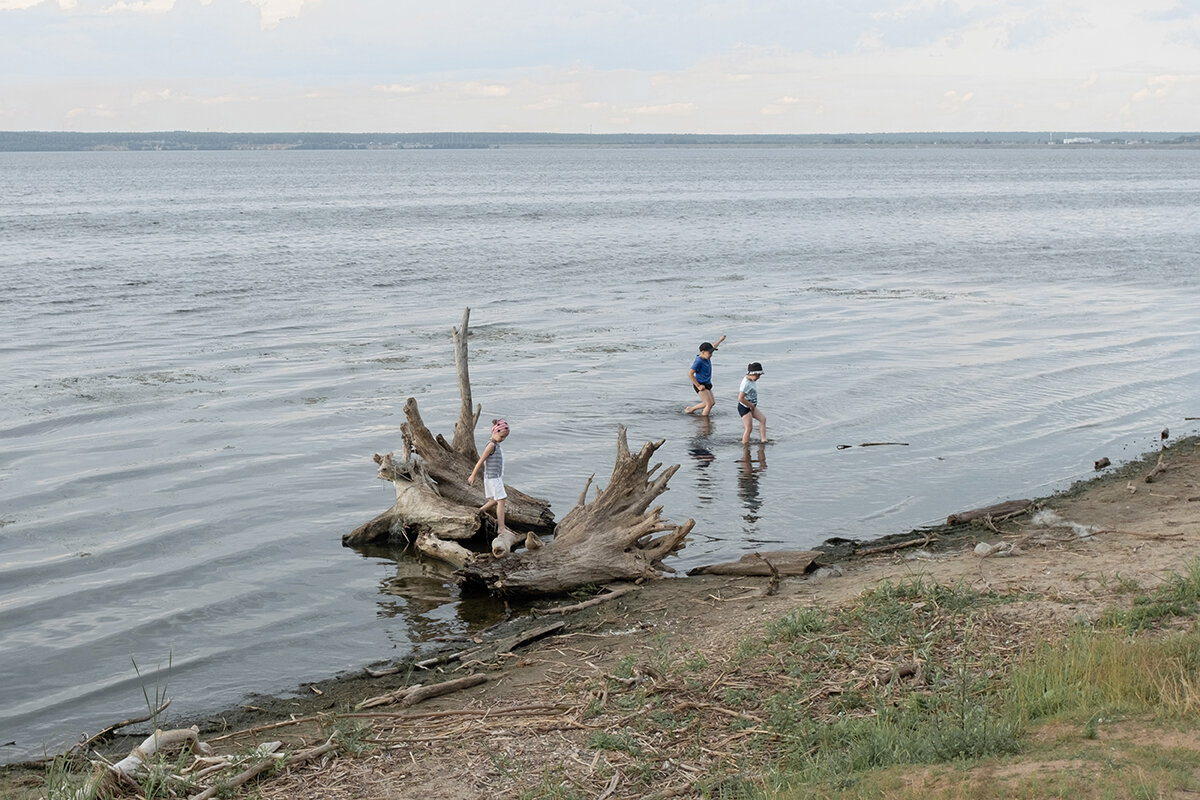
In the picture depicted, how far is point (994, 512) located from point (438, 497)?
22.6ft

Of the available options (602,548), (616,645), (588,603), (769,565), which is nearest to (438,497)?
(602,548)

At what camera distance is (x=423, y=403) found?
71.3 ft

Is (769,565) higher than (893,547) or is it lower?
higher

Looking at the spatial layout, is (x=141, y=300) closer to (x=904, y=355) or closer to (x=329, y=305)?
(x=329, y=305)

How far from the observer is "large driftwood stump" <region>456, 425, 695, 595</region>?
12.5 m

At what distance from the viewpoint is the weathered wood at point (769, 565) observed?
40.3 ft

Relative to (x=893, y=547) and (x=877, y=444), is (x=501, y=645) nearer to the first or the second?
(x=893, y=547)

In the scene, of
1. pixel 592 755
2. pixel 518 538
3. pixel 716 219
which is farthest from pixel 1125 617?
pixel 716 219

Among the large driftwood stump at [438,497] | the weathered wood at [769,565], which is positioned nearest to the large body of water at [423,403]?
the large driftwood stump at [438,497]

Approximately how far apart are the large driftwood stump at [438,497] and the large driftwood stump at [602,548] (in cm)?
111

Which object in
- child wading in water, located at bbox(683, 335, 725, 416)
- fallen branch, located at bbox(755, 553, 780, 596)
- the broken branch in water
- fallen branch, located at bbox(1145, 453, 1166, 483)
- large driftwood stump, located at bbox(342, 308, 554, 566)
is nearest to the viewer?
fallen branch, located at bbox(755, 553, 780, 596)

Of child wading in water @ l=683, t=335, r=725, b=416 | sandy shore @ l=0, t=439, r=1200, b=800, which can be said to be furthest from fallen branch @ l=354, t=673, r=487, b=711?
child wading in water @ l=683, t=335, r=725, b=416

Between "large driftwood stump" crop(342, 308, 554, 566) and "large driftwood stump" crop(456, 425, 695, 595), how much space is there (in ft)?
3.65

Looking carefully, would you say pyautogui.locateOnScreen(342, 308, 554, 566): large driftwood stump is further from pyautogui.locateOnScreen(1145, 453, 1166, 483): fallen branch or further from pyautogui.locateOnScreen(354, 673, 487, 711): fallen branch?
pyautogui.locateOnScreen(1145, 453, 1166, 483): fallen branch
